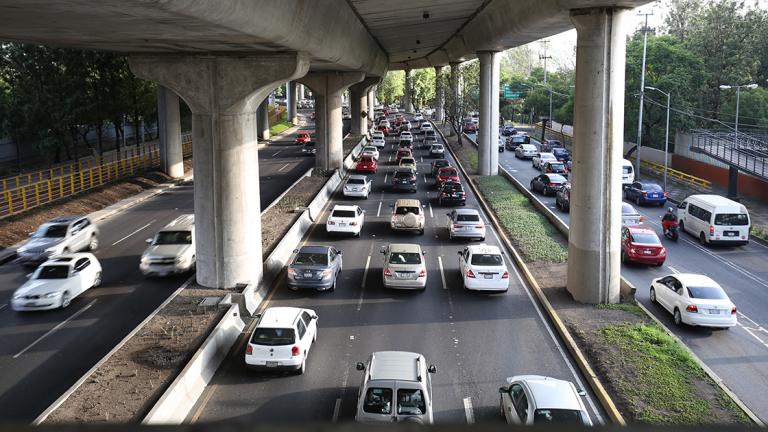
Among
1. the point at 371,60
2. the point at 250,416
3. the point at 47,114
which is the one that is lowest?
the point at 250,416

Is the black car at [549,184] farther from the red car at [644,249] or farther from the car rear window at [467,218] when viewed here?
the red car at [644,249]

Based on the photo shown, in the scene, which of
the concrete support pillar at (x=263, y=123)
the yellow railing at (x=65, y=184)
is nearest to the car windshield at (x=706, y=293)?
the yellow railing at (x=65, y=184)

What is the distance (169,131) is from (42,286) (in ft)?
106

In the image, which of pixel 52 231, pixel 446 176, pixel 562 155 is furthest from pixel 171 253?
pixel 562 155

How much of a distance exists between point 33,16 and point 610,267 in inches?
706

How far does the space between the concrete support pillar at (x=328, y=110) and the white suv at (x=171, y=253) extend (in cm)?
2790

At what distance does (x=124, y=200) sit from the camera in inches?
1791

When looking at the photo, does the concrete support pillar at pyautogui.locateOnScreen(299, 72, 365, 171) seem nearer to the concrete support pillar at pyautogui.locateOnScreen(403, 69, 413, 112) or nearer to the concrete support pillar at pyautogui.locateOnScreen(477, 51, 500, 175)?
the concrete support pillar at pyautogui.locateOnScreen(477, 51, 500, 175)

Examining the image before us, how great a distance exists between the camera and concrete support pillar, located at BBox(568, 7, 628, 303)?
23266mm

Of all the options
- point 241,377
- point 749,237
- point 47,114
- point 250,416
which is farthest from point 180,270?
point 47,114

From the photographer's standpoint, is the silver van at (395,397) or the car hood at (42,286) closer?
the silver van at (395,397)

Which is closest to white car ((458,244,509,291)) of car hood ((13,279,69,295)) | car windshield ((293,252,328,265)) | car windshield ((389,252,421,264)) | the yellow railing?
car windshield ((389,252,421,264))

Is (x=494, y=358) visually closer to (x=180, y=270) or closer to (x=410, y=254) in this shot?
(x=410, y=254)

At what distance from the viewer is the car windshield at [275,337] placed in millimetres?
17781
